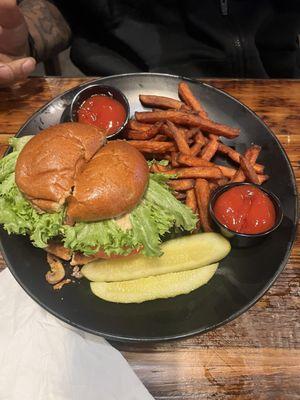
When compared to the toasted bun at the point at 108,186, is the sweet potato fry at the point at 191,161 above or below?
below

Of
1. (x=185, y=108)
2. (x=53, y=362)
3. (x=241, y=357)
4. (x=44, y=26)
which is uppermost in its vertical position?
(x=44, y=26)

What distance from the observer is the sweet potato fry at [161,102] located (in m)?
2.22

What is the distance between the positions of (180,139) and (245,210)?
465 millimetres

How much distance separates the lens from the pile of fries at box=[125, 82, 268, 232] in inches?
77.6

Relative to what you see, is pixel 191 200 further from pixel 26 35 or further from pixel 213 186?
pixel 26 35

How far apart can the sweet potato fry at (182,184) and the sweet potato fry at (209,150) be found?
0.16m

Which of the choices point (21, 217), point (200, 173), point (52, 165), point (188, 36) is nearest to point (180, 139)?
point (200, 173)

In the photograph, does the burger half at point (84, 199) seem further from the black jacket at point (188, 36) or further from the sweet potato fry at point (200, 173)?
the black jacket at point (188, 36)

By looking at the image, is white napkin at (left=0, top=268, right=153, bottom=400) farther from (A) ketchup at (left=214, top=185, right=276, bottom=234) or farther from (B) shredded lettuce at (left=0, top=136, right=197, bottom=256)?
(A) ketchup at (left=214, top=185, right=276, bottom=234)

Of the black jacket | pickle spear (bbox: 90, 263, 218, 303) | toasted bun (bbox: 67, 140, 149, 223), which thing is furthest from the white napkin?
the black jacket

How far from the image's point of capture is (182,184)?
6.51 feet

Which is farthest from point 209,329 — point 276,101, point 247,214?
point 276,101

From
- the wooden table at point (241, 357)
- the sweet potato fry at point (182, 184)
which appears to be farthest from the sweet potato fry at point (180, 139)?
the wooden table at point (241, 357)

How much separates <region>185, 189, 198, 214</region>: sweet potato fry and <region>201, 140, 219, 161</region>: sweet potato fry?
195mm
